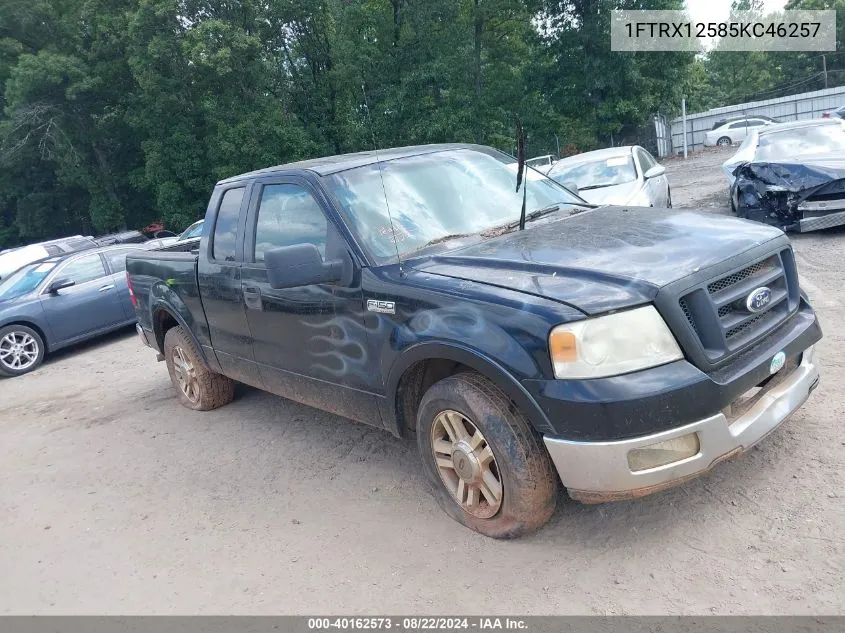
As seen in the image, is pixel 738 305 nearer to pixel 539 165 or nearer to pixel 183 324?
pixel 183 324

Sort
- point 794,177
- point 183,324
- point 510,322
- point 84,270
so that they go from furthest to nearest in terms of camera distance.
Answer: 1. point 84,270
2. point 794,177
3. point 183,324
4. point 510,322

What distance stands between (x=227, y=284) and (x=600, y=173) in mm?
6762

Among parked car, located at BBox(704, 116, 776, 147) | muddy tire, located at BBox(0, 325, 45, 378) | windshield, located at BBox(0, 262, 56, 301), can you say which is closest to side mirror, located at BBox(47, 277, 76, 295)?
windshield, located at BBox(0, 262, 56, 301)

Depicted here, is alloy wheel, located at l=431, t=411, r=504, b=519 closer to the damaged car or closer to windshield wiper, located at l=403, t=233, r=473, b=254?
windshield wiper, located at l=403, t=233, r=473, b=254

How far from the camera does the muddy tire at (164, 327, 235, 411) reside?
19.4 ft

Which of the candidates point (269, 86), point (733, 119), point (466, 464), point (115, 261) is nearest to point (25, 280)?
point (115, 261)

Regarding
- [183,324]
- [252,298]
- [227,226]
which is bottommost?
[183,324]

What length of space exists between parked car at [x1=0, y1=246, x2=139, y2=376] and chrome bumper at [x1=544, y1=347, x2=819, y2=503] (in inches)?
359

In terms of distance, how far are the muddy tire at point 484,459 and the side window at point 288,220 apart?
1214 mm

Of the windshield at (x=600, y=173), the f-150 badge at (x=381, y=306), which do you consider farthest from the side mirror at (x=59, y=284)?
the f-150 badge at (x=381, y=306)

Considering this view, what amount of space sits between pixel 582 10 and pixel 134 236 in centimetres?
2151

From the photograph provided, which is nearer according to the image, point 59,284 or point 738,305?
point 738,305

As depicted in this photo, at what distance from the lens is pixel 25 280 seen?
1016cm

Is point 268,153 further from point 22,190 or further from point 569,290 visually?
point 569,290
